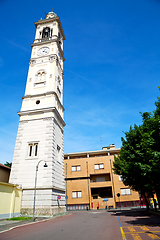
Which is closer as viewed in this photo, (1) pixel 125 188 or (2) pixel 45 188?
(2) pixel 45 188

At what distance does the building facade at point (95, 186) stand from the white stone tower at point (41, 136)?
63.5 feet

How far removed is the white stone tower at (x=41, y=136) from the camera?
1997 cm

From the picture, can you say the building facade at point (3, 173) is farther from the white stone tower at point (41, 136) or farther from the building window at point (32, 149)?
the building window at point (32, 149)

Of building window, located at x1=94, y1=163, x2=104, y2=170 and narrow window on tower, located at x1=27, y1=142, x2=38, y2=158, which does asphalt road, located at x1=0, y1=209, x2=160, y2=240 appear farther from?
building window, located at x1=94, y1=163, x2=104, y2=170

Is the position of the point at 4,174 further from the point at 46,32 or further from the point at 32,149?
the point at 46,32

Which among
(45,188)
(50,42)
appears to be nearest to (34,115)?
(45,188)

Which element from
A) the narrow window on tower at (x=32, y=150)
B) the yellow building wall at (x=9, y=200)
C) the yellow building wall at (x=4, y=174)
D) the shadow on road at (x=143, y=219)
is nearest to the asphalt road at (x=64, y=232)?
the shadow on road at (x=143, y=219)

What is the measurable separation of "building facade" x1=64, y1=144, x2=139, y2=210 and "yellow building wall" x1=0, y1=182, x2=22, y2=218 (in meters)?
25.9

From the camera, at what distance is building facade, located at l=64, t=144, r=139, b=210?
41562 mm

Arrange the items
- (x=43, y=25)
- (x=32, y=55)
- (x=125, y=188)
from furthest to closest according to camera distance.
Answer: (x=125, y=188)
(x=43, y=25)
(x=32, y=55)

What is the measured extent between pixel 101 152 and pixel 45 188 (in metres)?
32.2

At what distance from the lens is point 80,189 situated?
42.7m

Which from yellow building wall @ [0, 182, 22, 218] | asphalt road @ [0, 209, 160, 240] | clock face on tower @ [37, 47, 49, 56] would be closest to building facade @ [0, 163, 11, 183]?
yellow building wall @ [0, 182, 22, 218]

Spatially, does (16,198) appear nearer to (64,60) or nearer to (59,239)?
(59,239)
